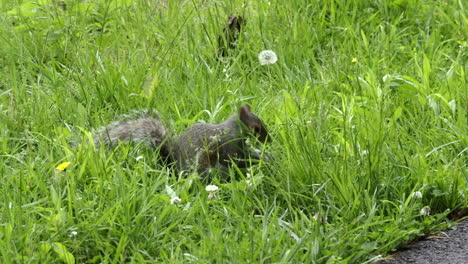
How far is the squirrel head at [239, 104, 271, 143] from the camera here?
4.08 meters

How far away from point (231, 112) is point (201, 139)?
0.64 metres

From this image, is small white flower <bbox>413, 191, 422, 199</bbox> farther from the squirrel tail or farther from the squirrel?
the squirrel tail

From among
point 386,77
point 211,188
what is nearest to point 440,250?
point 211,188

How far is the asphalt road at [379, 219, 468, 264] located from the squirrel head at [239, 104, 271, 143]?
0.95 meters

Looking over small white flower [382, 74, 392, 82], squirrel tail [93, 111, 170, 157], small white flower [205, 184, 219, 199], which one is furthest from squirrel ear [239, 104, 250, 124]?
small white flower [382, 74, 392, 82]

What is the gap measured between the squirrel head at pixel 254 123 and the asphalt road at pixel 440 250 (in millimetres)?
952

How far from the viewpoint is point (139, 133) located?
4.12m

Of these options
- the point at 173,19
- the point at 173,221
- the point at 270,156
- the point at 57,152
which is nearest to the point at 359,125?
the point at 270,156

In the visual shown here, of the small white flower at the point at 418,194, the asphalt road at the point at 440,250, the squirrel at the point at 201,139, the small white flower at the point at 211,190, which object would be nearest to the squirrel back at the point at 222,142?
the squirrel at the point at 201,139

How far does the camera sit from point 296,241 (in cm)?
323

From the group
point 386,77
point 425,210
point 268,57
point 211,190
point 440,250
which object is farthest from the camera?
point 268,57

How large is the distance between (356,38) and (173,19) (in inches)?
45.5

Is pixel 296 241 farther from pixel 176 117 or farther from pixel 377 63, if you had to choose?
pixel 377 63

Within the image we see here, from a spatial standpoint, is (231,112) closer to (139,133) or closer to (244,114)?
(244,114)
